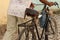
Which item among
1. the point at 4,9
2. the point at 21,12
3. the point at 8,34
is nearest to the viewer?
the point at 21,12

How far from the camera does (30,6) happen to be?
3713 mm

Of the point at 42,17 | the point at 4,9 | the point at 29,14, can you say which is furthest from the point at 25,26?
the point at 4,9

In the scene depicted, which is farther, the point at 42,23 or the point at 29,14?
the point at 42,23

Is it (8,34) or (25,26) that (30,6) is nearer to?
(25,26)

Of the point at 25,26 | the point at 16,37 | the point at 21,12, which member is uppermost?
the point at 21,12

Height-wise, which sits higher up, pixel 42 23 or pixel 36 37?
pixel 42 23

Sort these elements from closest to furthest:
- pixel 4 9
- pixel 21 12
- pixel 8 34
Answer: pixel 21 12, pixel 8 34, pixel 4 9

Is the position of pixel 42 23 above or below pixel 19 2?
below

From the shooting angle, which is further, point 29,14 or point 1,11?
point 1,11

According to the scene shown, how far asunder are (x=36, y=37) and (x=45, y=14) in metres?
0.45

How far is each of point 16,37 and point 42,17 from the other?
59 cm

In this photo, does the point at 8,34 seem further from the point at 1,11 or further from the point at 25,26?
the point at 1,11

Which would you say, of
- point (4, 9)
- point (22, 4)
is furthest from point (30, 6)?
point (4, 9)

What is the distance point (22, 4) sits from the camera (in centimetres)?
355
